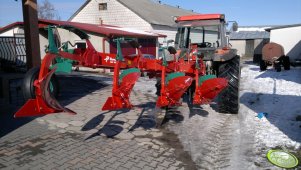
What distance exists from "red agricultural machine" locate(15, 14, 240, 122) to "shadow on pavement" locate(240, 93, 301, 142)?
3.54 ft

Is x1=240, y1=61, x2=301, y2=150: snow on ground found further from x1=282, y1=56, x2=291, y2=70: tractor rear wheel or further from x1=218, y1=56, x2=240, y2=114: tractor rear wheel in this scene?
x1=282, y1=56, x2=291, y2=70: tractor rear wheel

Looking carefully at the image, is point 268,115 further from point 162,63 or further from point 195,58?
point 162,63

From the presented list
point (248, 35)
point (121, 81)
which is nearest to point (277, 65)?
point (121, 81)

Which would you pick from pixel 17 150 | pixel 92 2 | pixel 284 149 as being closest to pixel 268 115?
pixel 284 149

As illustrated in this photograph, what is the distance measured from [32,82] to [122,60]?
148 cm

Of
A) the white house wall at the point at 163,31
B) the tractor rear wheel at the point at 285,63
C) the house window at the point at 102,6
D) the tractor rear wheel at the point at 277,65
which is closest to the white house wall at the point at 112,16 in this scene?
the house window at the point at 102,6

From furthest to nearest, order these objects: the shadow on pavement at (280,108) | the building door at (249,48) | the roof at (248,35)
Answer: the roof at (248,35) → the building door at (249,48) → the shadow on pavement at (280,108)

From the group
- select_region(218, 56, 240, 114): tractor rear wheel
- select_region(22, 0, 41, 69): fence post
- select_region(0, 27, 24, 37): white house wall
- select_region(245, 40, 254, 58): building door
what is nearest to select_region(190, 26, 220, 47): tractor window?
select_region(218, 56, 240, 114): tractor rear wheel

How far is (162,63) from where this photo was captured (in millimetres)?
5160

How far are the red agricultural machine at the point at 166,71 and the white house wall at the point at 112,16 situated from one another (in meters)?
14.4

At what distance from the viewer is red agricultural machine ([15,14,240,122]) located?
385cm

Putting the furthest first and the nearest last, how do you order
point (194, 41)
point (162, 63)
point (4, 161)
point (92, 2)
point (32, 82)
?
point (92, 2) < point (194, 41) < point (162, 63) < point (4, 161) < point (32, 82)

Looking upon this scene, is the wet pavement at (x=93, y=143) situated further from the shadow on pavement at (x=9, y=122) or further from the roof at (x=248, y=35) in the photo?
the roof at (x=248, y=35)

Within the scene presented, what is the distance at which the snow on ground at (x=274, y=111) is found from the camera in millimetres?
5332
